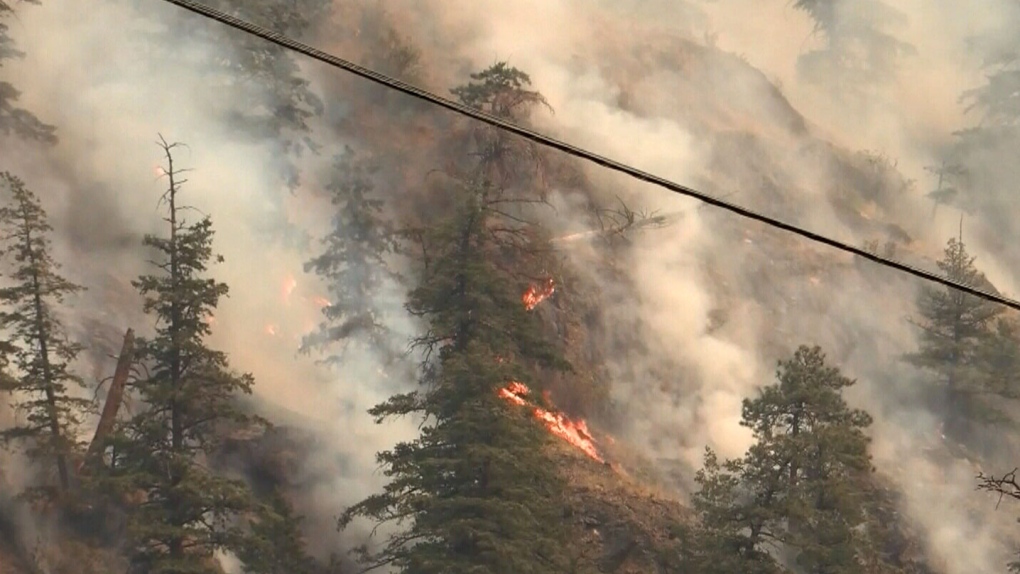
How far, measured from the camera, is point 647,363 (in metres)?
9.77

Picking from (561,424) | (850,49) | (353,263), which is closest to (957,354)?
(850,49)

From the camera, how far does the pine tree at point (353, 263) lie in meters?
9.47

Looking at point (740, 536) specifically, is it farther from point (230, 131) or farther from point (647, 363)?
point (230, 131)

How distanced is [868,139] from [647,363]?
2903 millimetres

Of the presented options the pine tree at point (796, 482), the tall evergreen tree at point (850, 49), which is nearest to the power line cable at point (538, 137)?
the pine tree at point (796, 482)

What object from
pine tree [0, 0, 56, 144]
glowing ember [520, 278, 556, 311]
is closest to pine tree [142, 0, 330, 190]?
pine tree [0, 0, 56, 144]

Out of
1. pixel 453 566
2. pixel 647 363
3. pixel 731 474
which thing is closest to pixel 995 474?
pixel 731 474

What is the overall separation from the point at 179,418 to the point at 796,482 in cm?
455

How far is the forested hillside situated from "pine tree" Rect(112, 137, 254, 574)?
23 mm

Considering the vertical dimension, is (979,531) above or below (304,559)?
above

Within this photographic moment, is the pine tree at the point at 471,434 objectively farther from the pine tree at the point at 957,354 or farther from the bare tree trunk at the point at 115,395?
the pine tree at the point at 957,354

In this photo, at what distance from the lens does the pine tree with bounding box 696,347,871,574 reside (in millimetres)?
9422

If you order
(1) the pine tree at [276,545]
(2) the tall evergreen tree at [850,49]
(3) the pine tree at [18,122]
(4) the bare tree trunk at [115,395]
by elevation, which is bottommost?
(1) the pine tree at [276,545]

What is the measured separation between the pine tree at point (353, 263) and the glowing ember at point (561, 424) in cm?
94
